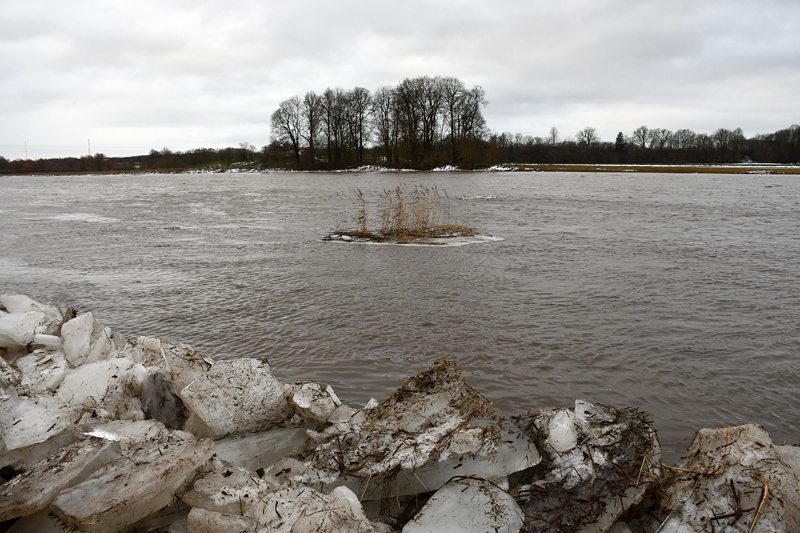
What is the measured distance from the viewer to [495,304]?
23.6ft

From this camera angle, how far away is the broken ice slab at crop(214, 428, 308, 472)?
2961mm

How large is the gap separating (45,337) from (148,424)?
1.76 m

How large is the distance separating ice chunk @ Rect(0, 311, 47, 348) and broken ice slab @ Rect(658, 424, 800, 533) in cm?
456

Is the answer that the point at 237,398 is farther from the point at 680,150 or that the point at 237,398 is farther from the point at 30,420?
the point at 680,150

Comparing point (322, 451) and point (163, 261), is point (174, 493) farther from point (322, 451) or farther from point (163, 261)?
point (163, 261)

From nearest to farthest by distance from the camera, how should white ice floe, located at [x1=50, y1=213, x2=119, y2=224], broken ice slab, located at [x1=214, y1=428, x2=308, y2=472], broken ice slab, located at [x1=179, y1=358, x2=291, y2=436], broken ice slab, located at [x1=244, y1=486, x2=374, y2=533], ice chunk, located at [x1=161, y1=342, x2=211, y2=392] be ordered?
broken ice slab, located at [x1=244, y1=486, x2=374, y2=533]
broken ice slab, located at [x1=214, y1=428, x2=308, y2=472]
broken ice slab, located at [x1=179, y1=358, x2=291, y2=436]
ice chunk, located at [x1=161, y1=342, x2=211, y2=392]
white ice floe, located at [x1=50, y1=213, x2=119, y2=224]

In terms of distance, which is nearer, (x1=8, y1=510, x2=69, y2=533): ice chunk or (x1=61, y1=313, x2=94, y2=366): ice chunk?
(x1=8, y1=510, x2=69, y2=533): ice chunk

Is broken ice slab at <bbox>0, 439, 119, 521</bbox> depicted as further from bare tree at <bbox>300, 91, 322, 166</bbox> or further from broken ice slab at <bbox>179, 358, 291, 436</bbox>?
bare tree at <bbox>300, 91, 322, 166</bbox>

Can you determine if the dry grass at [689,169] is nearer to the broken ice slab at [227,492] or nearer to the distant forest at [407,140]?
the distant forest at [407,140]

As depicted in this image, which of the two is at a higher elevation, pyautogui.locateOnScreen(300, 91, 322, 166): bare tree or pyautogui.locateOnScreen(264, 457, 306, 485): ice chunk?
pyautogui.locateOnScreen(300, 91, 322, 166): bare tree

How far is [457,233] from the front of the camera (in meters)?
13.6

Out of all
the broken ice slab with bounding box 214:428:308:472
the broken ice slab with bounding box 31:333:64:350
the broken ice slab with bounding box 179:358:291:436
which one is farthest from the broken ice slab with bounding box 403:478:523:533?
the broken ice slab with bounding box 31:333:64:350

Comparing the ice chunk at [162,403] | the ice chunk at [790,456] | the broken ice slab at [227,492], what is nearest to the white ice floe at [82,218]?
the ice chunk at [162,403]

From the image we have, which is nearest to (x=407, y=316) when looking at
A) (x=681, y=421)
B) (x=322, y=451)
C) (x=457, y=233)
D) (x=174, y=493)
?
(x=681, y=421)
